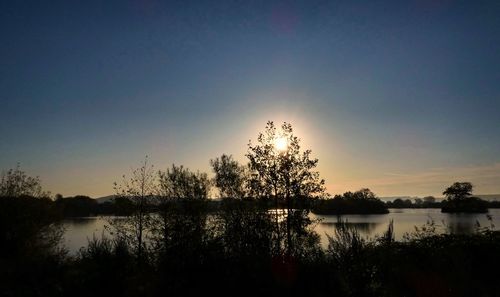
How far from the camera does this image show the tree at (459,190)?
108688mm

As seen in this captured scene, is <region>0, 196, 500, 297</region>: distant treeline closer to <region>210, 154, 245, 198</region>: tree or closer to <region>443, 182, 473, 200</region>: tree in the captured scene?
<region>210, 154, 245, 198</region>: tree

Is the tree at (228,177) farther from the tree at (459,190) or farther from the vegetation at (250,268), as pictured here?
the tree at (459,190)

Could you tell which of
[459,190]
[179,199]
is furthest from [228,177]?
[459,190]

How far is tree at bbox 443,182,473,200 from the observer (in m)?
109

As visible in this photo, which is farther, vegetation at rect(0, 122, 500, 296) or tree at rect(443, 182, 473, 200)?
tree at rect(443, 182, 473, 200)

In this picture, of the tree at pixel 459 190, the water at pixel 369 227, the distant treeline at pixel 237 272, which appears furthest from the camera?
the tree at pixel 459 190

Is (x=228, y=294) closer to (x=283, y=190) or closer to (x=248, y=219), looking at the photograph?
(x=248, y=219)

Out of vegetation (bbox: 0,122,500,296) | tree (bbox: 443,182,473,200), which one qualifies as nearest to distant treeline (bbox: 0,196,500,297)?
vegetation (bbox: 0,122,500,296)

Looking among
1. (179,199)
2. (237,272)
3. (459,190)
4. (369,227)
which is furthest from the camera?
(459,190)

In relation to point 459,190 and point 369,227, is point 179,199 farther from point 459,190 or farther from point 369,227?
point 459,190

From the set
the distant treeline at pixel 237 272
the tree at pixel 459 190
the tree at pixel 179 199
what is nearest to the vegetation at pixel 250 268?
the distant treeline at pixel 237 272

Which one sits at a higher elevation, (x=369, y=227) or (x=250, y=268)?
(x=250, y=268)

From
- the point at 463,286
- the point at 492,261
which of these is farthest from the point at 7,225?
the point at 492,261

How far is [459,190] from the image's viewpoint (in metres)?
110
